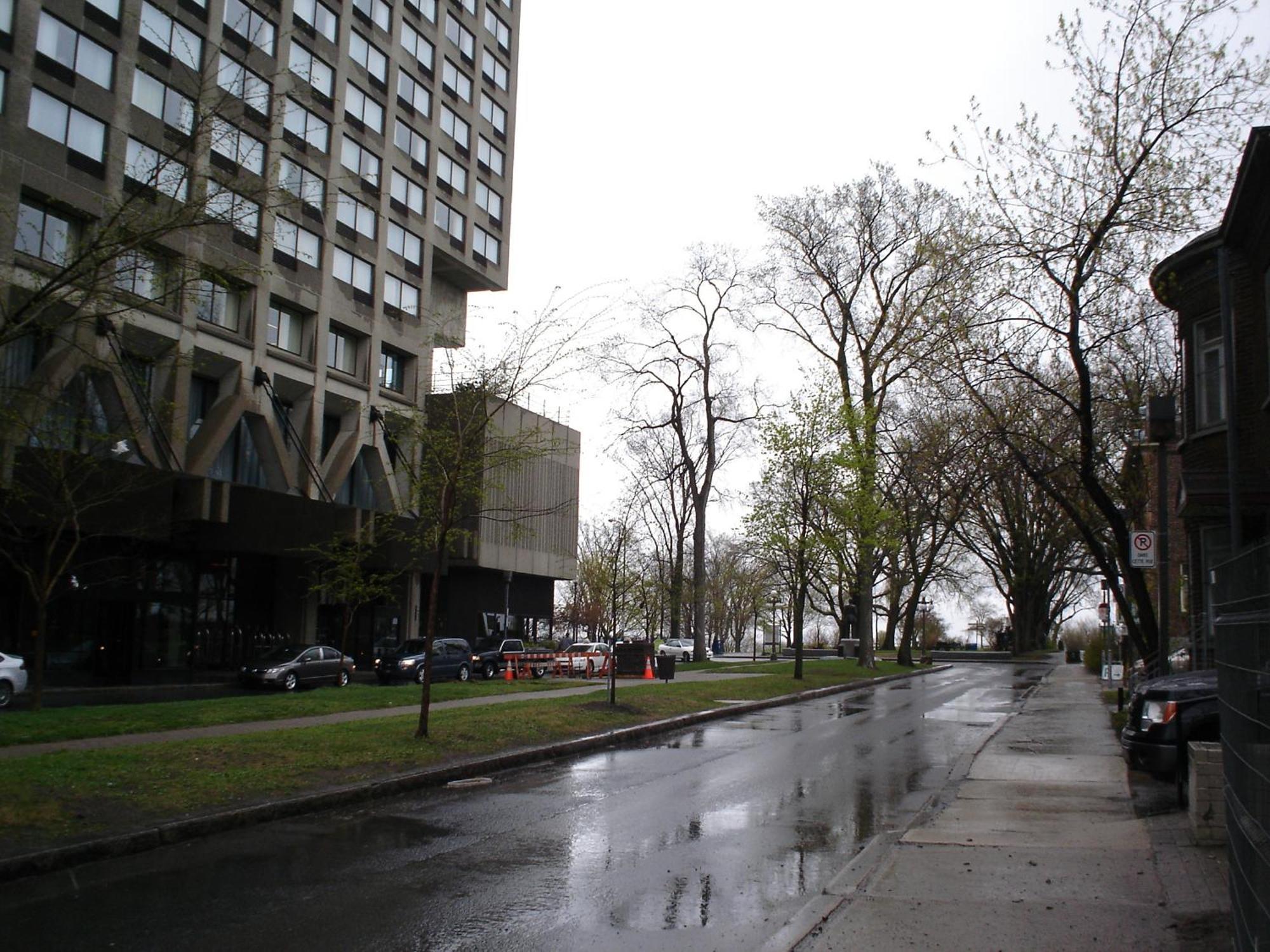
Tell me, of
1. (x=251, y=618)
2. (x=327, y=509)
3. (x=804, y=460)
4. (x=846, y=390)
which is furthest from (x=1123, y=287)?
(x=251, y=618)

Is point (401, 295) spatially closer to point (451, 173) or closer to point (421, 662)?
point (451, 173)

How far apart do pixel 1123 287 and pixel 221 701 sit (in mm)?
18296

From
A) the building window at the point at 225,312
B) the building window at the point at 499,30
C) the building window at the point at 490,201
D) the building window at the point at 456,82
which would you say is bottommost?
the building window at the point at 225,312

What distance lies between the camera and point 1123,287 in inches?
694

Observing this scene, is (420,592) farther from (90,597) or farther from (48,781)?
(48,781)

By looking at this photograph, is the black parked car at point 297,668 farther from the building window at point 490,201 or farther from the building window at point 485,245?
the building window at point 490,201

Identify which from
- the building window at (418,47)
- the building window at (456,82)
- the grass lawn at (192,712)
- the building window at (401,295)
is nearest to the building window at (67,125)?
the building window at (401,295)

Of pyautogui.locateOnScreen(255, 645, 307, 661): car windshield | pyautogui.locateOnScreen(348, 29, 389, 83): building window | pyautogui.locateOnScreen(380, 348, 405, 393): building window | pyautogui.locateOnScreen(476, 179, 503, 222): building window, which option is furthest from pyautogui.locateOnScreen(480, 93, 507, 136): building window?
pyautogui.locateOnScreen(255, 645, 307, 661): car windshield

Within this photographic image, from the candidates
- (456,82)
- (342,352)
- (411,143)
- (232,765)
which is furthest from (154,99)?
(232,765)

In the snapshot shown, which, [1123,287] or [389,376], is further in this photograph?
[389,376]

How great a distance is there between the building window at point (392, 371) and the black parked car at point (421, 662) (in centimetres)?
1430

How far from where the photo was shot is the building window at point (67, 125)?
93.8ft

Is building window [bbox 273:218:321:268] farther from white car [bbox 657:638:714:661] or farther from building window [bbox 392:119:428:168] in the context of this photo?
white car [bbox 657:638:714:661]

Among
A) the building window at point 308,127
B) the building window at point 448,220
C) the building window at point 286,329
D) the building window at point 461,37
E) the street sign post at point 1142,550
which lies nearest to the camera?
the street sign post at point 1142,550
